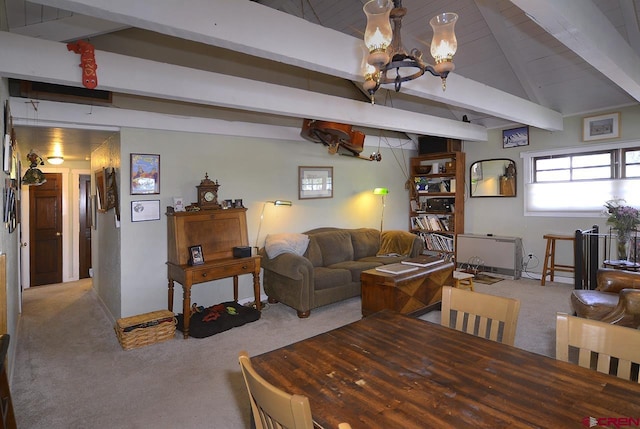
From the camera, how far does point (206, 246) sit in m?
4.05

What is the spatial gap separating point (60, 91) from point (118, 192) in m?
1.07

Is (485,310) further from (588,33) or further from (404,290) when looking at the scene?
(588,33)

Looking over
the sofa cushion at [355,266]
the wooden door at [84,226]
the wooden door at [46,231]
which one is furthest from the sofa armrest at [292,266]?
the wooden door at [46,231]

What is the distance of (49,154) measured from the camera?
17.6 ft

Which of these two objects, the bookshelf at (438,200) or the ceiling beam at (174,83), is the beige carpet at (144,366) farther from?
the ceiling beam at (174,83)

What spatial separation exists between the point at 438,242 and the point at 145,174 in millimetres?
4925

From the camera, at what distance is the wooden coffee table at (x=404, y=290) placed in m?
3.54

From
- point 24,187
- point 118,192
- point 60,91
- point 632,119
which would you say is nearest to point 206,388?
point 118,192

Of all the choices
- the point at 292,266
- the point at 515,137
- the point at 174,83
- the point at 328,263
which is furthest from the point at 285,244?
the point at 515,137

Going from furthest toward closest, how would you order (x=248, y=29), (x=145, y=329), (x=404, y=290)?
(x=404, y=290) < (x=145, y=329) < (x=248, y=29)

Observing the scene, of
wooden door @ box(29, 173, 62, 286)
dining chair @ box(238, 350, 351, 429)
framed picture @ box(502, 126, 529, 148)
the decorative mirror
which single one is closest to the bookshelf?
the decorative mirror

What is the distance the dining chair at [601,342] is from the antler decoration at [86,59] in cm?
310

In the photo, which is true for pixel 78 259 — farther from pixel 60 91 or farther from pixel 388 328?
pixel 388 328

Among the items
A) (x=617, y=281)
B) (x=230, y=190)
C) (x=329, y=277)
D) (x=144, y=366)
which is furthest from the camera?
(x=230, y=190)
